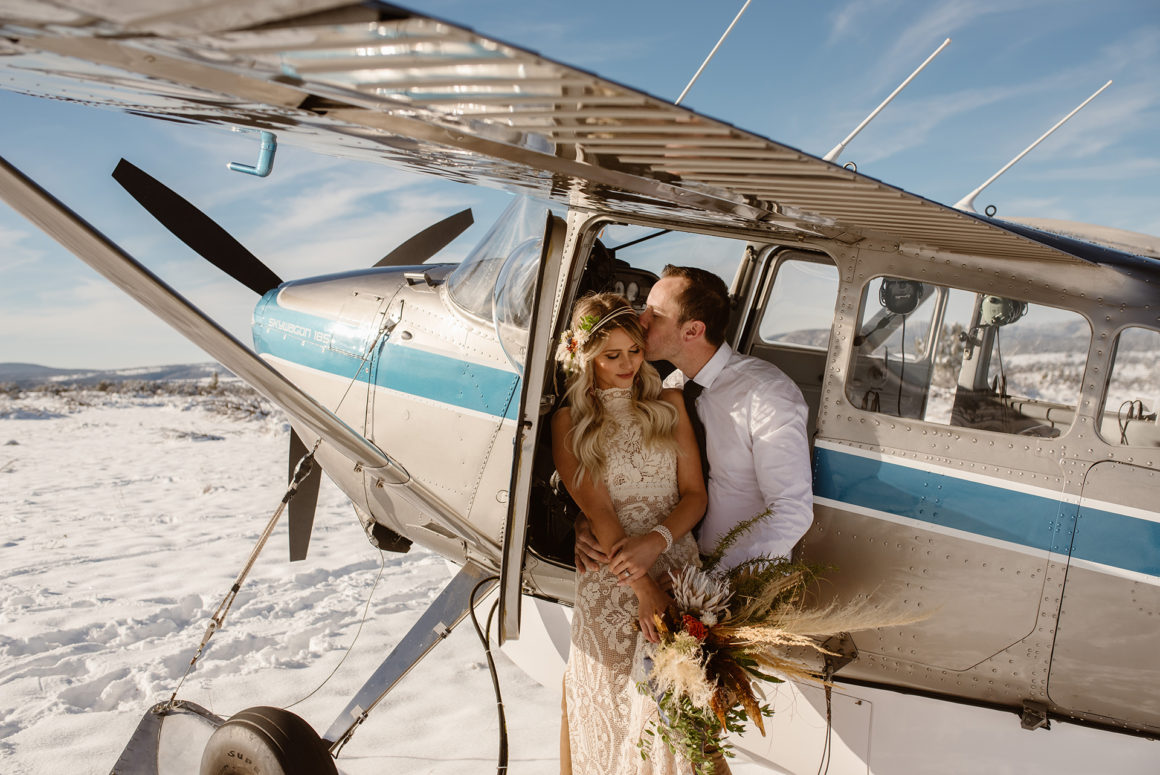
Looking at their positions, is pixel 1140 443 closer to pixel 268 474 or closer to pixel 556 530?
pixel 556 530

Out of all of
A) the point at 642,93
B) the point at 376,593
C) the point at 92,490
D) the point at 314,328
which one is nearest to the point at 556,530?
the point at 314,328

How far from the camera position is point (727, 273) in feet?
13.7

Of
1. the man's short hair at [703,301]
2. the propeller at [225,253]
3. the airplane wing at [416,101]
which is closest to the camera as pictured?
the airplane wing at [416,101]

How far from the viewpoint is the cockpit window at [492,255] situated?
3672 millimetres

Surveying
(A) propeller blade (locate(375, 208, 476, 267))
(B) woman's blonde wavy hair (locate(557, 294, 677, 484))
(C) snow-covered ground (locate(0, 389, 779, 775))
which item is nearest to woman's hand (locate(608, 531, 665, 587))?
(B) woman's blonde wavy hair (locate(557, 294, 677, 484))

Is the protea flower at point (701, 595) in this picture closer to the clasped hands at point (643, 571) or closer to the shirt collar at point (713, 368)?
the clasped hands at point (643, 571)

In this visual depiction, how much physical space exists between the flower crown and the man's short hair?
0.29 metres

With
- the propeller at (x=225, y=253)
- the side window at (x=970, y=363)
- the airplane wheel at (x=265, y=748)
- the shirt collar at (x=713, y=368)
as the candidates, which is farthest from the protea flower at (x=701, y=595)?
the propeller at (x=225, y=253)

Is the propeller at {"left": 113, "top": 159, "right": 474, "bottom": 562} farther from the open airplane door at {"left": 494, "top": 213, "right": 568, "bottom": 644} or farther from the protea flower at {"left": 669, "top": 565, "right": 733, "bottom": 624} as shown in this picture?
the protea flower at {"left": 669, "top": 565, "right": 733, "bottom": 624}

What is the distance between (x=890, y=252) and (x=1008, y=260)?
399 mm

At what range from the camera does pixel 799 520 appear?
272 cm

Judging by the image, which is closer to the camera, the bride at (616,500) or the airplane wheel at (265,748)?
the bride at (616,500)

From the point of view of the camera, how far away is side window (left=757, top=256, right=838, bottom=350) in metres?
4.18

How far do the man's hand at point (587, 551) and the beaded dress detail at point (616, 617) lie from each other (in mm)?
31
